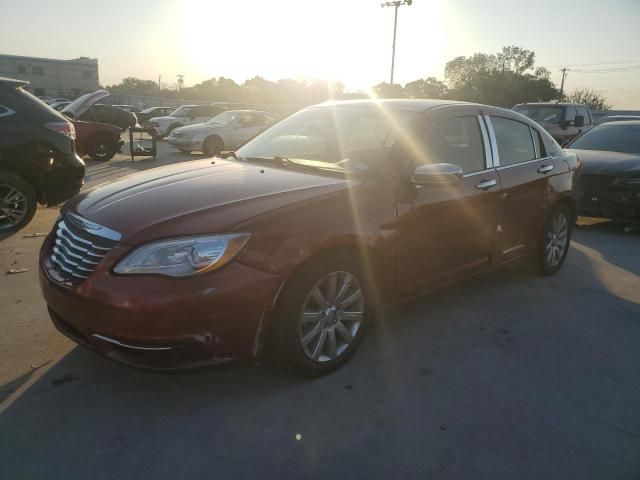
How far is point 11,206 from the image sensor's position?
5.90m

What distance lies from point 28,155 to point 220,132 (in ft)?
34.5

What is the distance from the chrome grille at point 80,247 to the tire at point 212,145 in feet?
43.5

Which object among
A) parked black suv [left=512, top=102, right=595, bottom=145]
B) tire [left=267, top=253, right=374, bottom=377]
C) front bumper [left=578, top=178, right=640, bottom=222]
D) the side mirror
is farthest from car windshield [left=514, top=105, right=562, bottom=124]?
tire [left=267, top=253, right=374, bottom=377]

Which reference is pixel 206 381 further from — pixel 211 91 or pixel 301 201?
pixel 211 91

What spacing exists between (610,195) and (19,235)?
7.47m

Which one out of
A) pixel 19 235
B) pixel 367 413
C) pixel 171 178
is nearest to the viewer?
pixel 367 413

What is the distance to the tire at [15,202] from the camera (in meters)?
5.82

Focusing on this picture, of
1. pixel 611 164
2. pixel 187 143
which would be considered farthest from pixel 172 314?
pixel 187 143

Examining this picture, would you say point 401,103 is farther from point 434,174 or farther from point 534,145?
point 534,145

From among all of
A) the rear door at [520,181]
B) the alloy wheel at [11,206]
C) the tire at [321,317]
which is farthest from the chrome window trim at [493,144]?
the alloy wheel at [11,206]

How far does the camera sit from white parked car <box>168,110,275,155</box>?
15.9 m

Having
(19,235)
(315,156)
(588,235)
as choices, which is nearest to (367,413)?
(315,156)

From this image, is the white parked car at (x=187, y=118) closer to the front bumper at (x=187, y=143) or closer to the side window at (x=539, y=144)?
the front bumper at (x=187, y=143)

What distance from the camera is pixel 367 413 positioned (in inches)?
107
